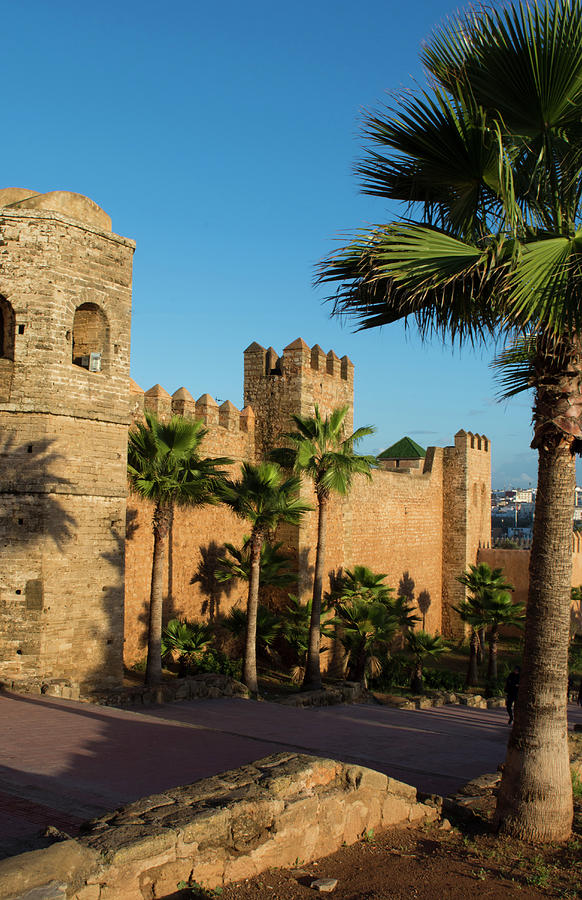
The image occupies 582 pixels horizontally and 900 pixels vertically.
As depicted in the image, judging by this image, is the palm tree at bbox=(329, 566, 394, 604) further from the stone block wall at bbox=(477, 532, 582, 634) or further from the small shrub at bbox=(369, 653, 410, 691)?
the stone block wall at bbox=(477, 532, 582, 634)

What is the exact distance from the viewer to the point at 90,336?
1307 cm

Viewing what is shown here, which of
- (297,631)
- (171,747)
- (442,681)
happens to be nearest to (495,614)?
(442,681)

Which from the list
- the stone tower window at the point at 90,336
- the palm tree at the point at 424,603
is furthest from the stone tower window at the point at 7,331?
the palm tree at the point at 424,603

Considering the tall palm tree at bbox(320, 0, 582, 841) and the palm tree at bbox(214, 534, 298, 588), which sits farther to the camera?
the palm tree at bbox(214, 534, 298, 588)

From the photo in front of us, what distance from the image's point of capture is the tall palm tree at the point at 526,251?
20.3ft

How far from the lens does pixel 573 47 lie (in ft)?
19.3

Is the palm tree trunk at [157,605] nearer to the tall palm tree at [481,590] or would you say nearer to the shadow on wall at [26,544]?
the shadow on wall at [26,544]

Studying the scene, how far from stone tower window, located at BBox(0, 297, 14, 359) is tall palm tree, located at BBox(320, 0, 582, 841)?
672 cm

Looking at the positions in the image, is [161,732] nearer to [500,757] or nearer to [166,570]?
[500,757]

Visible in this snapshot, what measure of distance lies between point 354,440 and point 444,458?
1345 centimetres

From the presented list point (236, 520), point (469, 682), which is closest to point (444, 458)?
point (469, 682)

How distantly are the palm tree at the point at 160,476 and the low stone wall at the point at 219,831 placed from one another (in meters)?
7.89

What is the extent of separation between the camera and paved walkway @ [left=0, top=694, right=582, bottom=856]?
5.99m

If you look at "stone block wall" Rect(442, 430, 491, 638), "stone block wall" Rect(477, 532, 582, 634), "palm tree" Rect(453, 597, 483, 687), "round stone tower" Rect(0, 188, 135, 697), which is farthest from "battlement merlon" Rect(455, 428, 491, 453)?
"round stone tower" Rect(0, 188, 135, 697)
